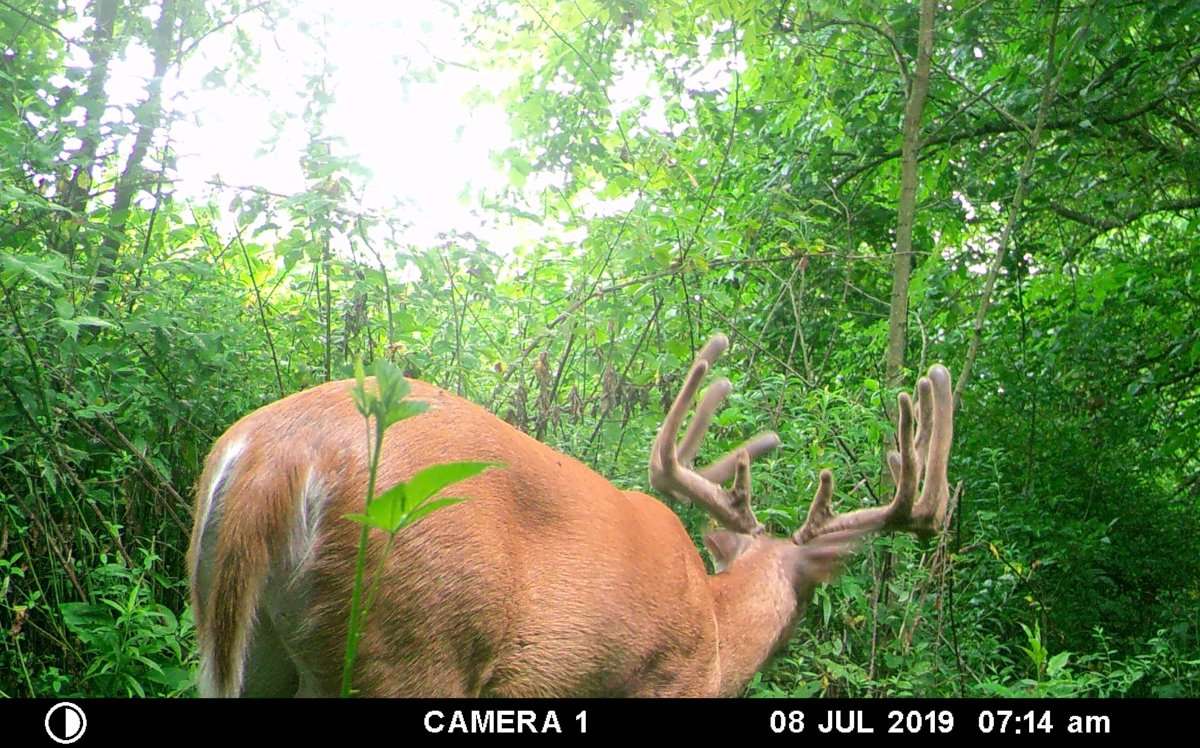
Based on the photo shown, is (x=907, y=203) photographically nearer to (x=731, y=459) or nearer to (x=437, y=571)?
(x=731, y=459)

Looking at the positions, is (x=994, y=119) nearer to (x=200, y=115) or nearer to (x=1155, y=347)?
(x=1155, y=347)

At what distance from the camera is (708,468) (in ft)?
15.7

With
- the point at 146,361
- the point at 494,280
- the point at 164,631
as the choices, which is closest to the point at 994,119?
the point at 494,280

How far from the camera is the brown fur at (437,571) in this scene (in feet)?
9.69

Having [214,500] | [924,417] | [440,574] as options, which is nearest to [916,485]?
[924,417]

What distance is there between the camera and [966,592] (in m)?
5.46

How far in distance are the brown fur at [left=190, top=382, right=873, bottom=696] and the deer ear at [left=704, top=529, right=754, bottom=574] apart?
89 cm

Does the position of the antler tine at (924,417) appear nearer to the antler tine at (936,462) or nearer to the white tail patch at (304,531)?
the antler tine at (936,462)

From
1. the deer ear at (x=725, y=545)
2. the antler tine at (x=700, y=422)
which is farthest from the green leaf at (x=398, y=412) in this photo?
the deer ear at (x=725, y=545)

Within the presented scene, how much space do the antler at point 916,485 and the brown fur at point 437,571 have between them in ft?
3.11

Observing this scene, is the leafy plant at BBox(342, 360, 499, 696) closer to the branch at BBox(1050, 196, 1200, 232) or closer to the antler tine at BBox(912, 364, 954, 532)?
the antler tine at BBox(912, 364, 954, 532)
